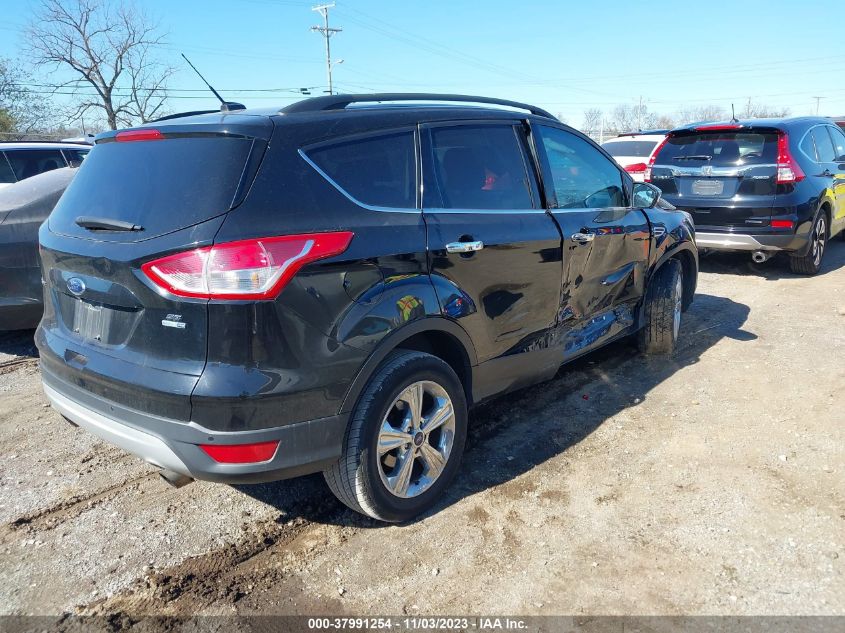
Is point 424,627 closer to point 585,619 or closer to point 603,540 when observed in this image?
point 585,619

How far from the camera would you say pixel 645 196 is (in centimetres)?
473

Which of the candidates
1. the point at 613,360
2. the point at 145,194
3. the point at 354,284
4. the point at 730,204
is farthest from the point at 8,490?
the point at 730,204

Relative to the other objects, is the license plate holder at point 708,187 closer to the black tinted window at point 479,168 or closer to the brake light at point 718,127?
the brake light at point 718,127

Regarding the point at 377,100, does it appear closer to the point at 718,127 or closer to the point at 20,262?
the point at 20,262

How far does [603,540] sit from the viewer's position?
287 cm

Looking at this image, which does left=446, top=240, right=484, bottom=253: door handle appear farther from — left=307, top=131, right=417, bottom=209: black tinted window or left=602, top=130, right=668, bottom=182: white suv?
left=602, top=130, right=668, bottom=182: white suv

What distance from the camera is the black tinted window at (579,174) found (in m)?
3.87

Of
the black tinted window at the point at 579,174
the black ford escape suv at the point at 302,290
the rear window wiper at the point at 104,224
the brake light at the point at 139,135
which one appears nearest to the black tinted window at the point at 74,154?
the black ford escape suv at the point at 302,290

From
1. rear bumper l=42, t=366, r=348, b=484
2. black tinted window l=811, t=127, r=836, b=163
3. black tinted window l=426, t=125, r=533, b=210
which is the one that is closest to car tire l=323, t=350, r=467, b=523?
rear bumper l=42, t=366, r=348, b=484

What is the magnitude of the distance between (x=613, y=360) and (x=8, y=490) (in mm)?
4088

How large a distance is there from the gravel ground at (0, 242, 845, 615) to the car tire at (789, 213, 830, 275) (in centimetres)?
405

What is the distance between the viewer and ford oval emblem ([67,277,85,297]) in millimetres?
2664

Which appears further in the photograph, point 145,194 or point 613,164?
point 613,164

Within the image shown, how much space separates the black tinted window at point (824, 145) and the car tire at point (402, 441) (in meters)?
7.37
